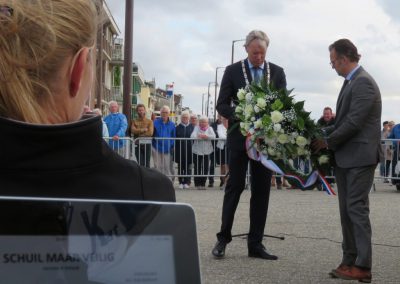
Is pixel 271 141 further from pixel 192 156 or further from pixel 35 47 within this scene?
pixel 192 156

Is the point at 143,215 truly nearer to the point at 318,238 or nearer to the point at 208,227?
the point at 318,238

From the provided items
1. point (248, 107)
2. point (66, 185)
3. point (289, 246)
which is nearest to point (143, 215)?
point (66, 185)

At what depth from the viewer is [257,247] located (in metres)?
5.67

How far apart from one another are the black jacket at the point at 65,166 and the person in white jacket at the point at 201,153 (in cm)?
1257

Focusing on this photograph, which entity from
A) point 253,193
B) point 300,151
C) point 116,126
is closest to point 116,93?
point 116,126

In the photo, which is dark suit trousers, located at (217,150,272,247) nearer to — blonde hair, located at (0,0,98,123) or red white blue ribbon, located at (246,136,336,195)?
red white blue ribbon, located at (246,136,336,195)

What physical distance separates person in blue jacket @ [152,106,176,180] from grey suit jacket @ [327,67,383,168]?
871 cm

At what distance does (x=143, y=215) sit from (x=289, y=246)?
556cm

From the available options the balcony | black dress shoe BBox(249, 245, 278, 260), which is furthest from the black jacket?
the balcony

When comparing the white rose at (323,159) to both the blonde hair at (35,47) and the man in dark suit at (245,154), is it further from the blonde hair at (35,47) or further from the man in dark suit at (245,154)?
the blonde hair at (35,47)

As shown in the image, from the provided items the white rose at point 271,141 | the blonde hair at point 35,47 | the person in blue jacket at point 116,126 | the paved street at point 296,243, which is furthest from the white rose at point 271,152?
the person in blue jacket at point 116,126

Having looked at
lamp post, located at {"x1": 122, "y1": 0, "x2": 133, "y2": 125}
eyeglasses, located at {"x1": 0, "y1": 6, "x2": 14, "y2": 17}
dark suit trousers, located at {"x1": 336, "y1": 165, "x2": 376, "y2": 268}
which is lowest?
dark suit trousers, located at {"x1": 336, "y1": 165, "x2": 376, "y2": 268}

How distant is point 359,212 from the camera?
190 inches

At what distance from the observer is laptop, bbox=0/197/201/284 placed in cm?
89
